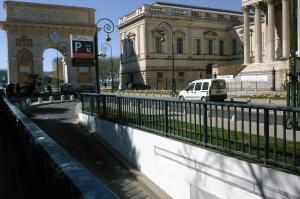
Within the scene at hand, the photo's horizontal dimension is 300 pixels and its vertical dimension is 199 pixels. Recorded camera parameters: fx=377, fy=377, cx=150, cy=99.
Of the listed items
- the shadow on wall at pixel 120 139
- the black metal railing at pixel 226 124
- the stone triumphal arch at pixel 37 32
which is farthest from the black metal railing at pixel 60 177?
the stone triumphal arch at pixel 37 32

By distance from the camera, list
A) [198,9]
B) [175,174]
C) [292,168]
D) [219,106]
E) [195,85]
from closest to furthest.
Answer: [292,168] < [219,106] < [175,174] < [195,85] < [198,9]

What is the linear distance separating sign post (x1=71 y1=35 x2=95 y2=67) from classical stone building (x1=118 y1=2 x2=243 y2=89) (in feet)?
115

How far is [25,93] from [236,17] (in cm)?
4734

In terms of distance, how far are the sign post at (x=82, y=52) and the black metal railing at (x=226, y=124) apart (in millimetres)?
14249

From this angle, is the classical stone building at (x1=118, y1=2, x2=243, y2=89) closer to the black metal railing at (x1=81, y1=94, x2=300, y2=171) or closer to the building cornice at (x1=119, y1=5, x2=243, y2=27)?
the building cornice at (x1=119, y1=5, x2=243, y2=27)

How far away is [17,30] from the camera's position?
54094 mm

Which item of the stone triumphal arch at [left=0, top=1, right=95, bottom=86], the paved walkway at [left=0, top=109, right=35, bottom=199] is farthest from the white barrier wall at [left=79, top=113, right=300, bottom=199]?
the stone triumphal arch at [left=0, top=1, right=95, bottom=86]

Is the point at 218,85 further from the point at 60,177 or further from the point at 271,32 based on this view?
the point at 60,177

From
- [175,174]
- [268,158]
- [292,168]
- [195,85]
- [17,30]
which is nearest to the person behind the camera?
[292,168]

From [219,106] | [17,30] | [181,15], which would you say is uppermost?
[181,15]

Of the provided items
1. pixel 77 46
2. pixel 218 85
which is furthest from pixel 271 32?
pixel 77 46

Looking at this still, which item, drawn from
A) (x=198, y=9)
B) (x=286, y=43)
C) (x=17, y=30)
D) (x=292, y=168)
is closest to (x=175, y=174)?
(x=292, y=168)

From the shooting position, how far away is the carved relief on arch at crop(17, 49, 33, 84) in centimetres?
5516

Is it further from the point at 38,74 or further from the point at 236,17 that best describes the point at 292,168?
the point at 236,17
